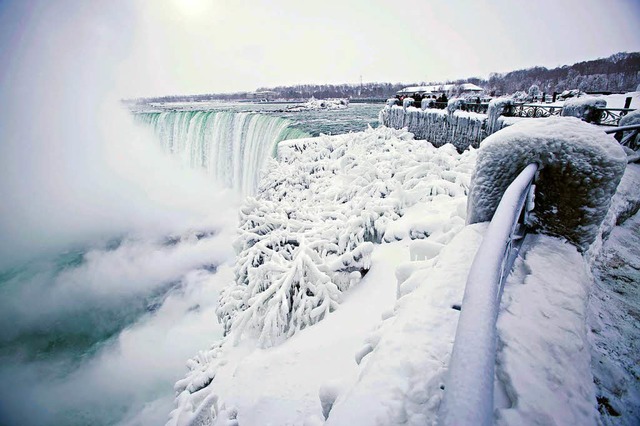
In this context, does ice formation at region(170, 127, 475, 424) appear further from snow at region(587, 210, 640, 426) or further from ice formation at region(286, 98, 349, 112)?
ice formation at region(286, 98, 349, 112)

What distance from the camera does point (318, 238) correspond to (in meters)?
6.82

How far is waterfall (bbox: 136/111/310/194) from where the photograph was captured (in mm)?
22562

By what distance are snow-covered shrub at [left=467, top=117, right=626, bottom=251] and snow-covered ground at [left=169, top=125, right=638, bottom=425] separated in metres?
0.22

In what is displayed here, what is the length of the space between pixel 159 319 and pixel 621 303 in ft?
61.8

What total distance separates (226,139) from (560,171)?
92.7 feet

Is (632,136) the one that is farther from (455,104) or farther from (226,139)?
(226,139)

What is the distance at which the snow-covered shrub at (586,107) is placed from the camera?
8.01 meters

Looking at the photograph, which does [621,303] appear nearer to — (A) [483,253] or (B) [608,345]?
(B) [608,345]

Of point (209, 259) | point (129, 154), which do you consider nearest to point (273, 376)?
point (209, 259)

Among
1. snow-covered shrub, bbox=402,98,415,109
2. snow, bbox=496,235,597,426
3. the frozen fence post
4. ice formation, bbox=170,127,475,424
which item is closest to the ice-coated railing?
the frozen fence post

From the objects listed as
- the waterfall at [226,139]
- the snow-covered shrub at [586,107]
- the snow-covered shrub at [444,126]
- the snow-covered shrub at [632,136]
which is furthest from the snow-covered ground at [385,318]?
the waterfall at [226,139]

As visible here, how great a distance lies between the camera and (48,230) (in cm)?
3112

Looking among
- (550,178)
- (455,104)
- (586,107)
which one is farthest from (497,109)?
(550,178)

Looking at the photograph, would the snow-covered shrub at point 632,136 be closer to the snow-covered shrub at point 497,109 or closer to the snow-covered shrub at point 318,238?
the snow-covered shrub at point 318,238
